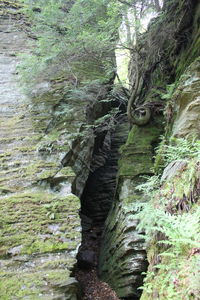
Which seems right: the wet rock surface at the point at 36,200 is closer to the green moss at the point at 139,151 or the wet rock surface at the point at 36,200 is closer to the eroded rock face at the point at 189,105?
the green moss at the point at 139,151

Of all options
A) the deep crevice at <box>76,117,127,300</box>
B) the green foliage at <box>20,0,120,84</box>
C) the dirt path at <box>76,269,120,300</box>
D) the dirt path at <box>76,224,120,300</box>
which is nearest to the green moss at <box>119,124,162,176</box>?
the deep crevice at <box>76,117,127,300</box>

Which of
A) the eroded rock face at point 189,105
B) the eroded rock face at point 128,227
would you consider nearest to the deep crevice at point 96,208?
the eroded rock face at point 128,227

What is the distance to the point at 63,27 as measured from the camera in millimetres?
7738

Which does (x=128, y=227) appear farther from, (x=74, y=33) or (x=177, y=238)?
(x=74, y=33)

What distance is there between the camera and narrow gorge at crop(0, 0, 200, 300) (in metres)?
3.79

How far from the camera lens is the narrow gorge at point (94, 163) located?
379 centimetres

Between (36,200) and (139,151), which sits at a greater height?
(139,151)

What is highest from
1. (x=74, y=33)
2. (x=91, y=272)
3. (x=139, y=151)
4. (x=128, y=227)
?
(x=74, y=33)

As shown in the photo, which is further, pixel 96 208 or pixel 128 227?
pixel 96 208

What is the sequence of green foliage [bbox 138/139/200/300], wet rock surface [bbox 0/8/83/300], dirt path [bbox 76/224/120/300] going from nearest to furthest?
green foliage [bbox 138/139/200/300]
wet rock surface [bbox 0/8/83/300]
dirt path [bbox 76/224/120/300]

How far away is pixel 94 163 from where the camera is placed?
1124cm

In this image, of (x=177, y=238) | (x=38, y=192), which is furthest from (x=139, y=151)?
(x=177, y=238)


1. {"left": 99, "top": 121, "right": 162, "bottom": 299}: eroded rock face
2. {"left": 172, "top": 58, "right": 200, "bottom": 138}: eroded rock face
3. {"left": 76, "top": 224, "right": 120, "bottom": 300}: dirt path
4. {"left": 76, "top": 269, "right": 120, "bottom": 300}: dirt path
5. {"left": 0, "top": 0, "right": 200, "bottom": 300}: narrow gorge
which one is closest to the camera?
{"left": 0, "top": 0, "right": 200, "bottom": 300}: narrow gorge

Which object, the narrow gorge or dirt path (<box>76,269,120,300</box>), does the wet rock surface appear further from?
dirt path (<box>76,269,120,300</box>)
